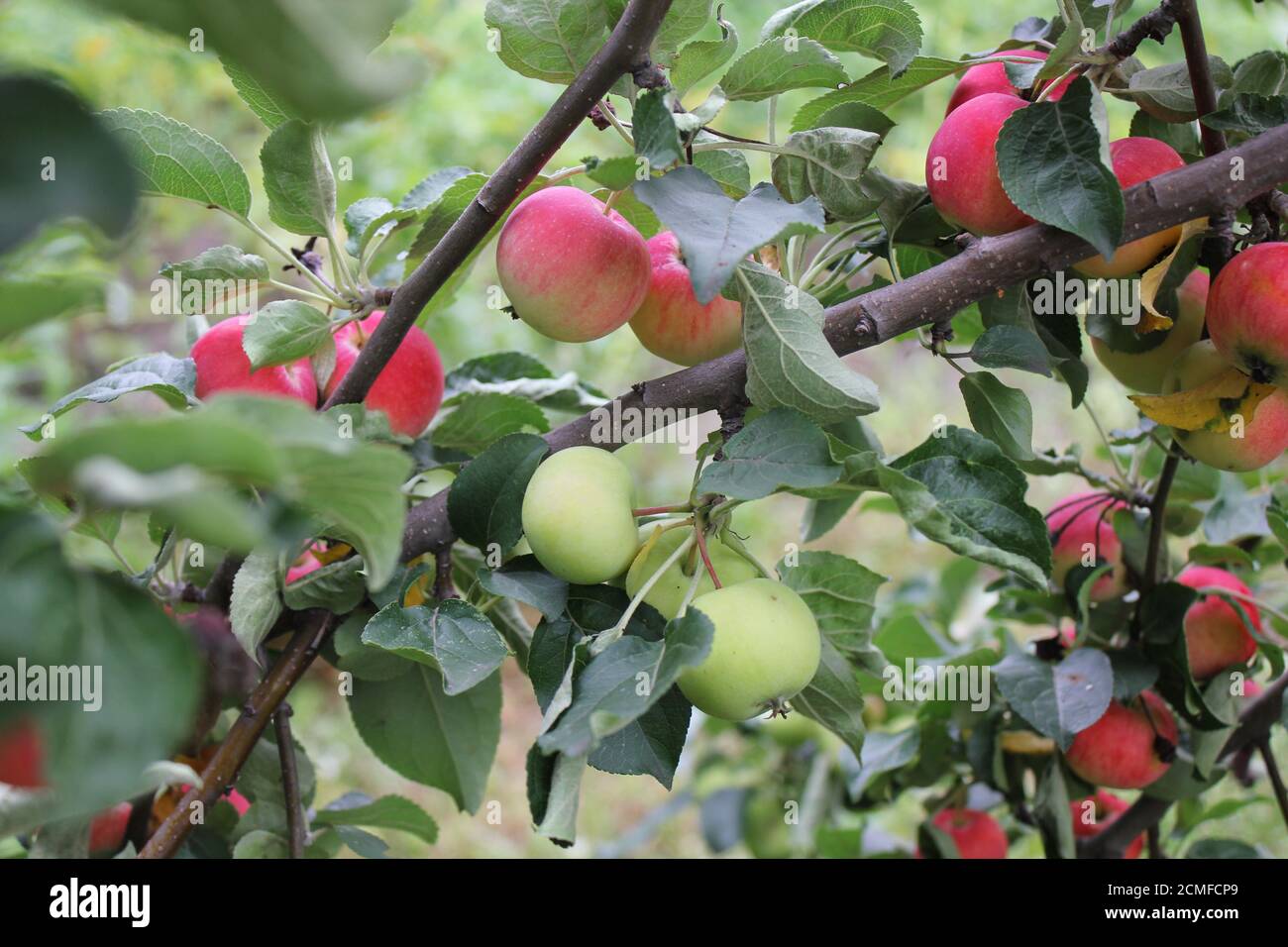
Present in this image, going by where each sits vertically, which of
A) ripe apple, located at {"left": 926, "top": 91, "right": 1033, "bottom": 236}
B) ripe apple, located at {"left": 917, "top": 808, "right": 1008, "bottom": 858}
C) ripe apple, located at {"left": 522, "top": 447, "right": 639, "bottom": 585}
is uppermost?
ripe apple, located at {"left": 926, "top": 91, "right": 1033, "bottom": 236}

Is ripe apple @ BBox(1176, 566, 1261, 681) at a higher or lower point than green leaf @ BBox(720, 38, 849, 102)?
lower

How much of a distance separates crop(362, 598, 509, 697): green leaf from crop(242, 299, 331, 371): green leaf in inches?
5.7

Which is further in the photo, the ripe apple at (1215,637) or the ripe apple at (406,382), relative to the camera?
the ripe apple at (1215,637)

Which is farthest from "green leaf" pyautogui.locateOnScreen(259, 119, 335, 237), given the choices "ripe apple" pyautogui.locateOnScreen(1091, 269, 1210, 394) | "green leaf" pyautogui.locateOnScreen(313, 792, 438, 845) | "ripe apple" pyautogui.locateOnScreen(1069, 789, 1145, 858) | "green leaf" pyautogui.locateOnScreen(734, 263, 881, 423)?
"ripe apple" pyautogui.locateOnScreen(1069, 789, 1145, 858)

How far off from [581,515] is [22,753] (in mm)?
253

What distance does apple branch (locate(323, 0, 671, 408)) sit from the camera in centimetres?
45

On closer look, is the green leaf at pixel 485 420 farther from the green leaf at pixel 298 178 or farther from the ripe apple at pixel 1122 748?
the ripe apple at pixel 1122 748

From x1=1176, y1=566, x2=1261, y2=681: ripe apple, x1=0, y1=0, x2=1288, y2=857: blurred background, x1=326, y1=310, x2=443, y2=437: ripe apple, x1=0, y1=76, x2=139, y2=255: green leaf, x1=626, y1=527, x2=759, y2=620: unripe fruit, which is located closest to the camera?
x1=0, y1=76, x2=139, y2=255: green leaf

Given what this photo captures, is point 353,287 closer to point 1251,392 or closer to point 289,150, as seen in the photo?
point 289,150

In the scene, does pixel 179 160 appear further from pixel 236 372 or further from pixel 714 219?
pixel 714 219

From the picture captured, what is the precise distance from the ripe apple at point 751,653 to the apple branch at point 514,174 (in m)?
0.20

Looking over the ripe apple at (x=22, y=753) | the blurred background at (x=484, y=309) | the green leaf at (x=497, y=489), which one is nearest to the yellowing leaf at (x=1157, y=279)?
the green leaf at (x=497, y=489)

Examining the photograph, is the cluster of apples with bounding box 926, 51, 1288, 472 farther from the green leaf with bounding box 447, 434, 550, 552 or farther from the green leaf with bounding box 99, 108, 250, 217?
the green leaf with bounding box 99, 108, 250, 217

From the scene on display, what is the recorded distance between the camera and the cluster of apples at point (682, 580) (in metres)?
0.46
